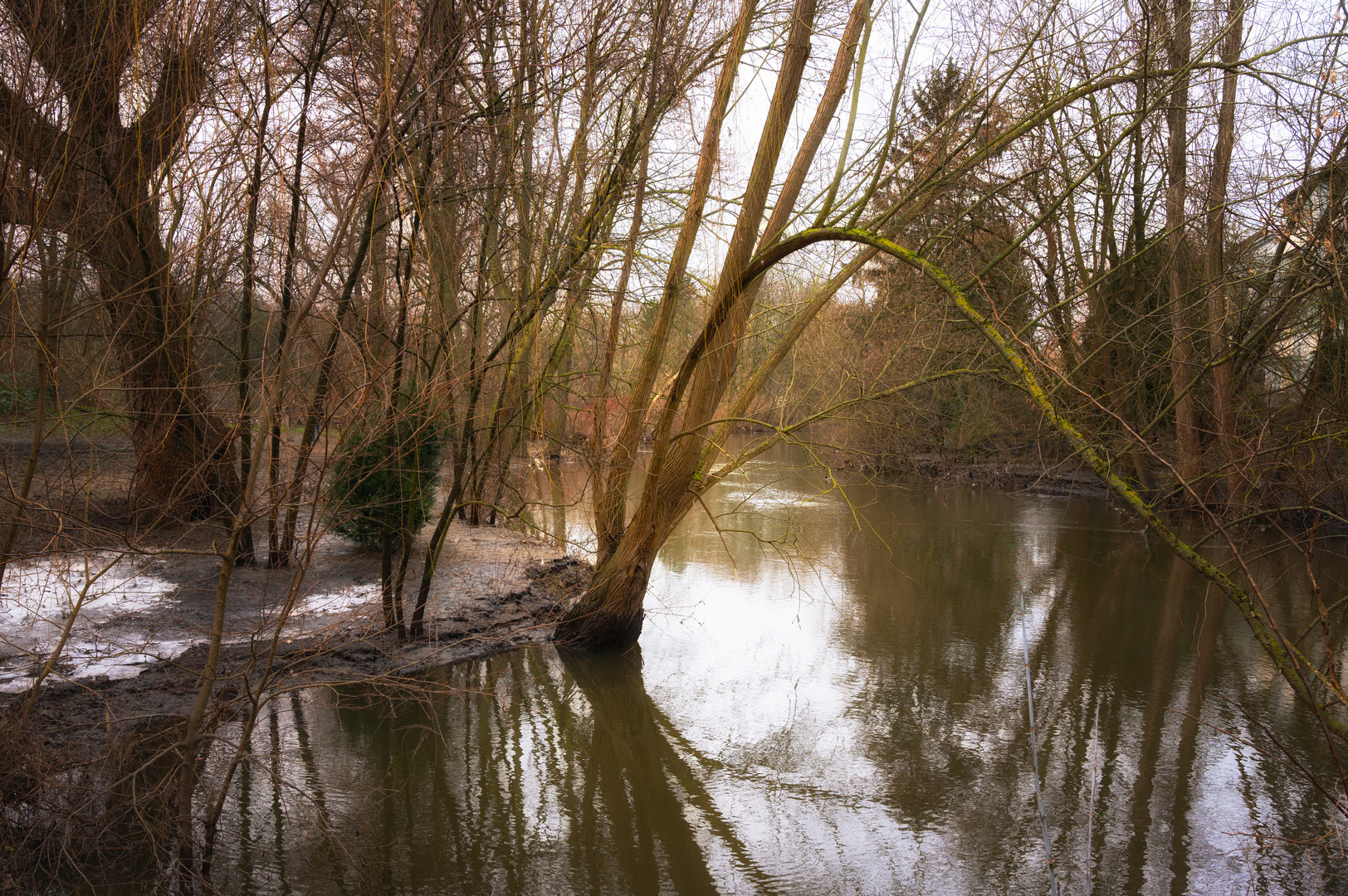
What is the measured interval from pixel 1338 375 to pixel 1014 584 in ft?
13.5

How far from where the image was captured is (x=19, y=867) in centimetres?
354

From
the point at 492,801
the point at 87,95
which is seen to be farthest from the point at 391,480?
the point at 87,95

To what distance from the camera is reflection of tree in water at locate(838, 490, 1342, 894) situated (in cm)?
475

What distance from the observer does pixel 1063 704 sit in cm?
668

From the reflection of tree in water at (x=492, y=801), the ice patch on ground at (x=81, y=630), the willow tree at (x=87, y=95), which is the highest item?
the willow tree at (x=87, y=95)

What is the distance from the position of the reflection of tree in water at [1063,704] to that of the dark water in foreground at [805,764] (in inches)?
1.0

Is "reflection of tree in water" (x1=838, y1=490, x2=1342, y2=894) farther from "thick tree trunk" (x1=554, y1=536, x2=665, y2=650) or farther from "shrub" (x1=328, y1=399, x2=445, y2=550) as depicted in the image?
"shrub" (x1=328, y1=399, x2=445, y2=550)

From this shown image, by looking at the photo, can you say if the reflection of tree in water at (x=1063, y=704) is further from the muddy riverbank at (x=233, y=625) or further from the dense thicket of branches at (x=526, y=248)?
the muddy riverbank at (x=233, y=625)

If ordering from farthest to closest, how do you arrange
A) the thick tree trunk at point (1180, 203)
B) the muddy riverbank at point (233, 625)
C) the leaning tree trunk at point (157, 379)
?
the thick tree trunk at point (1180, 203) → the muddy riverbank at point (233, 625) → the leaning tree trunk at point (157, 379)

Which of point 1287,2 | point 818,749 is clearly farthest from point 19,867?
point 1287,2

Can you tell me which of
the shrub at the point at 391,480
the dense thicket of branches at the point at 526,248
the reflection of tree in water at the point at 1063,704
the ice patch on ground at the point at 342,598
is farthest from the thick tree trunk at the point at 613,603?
the reflection of tree in water at the point at 1063,704

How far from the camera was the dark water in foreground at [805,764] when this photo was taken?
430cm

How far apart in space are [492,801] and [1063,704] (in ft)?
14.2

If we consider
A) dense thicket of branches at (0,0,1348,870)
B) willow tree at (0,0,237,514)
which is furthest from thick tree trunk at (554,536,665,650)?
willow tree at (0,0,237,514)
